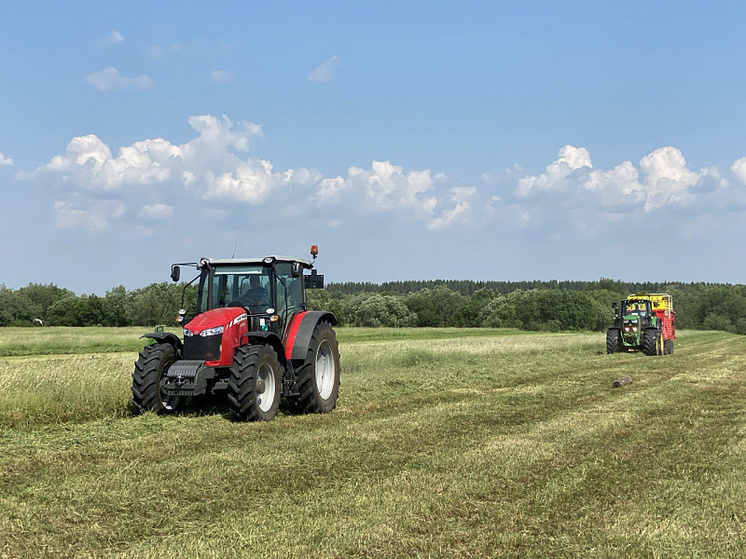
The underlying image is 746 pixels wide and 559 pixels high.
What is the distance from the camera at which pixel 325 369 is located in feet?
38.5

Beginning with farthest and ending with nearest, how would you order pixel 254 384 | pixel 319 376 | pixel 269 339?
pixel 319 376
pixel 269 339
pixel 254 384

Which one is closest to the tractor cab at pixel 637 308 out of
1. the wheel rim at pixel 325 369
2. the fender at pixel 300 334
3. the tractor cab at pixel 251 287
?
the wheel rim at pixel 325 369

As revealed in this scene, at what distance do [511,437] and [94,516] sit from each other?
5.05 meters

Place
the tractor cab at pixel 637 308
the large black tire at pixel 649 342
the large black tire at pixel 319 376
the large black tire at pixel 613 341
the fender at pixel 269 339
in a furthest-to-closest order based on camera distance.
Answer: the tractor cab at pixel 637 308 < the large black tire at pixel 613 341 < the large black tire at pixel 649 342 < the large black tire at pixel 319 376 < the fender at pixel 269 339

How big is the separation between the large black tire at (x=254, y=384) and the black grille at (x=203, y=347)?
0.34 m

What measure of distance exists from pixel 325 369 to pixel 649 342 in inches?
690

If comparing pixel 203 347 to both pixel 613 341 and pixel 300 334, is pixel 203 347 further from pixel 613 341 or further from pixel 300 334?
pixel 613 341

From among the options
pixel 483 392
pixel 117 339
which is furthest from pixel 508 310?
pixel 483 392

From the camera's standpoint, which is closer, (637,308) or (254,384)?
(254,384)

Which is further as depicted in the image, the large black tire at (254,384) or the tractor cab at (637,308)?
the tractor cab at (637,308)

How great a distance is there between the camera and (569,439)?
28.1ft

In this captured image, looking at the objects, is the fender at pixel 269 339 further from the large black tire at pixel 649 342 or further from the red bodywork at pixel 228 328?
the large black tire at pixel 649 342

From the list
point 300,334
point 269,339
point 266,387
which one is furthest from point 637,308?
point 266,387

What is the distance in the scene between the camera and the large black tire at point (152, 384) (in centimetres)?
981
